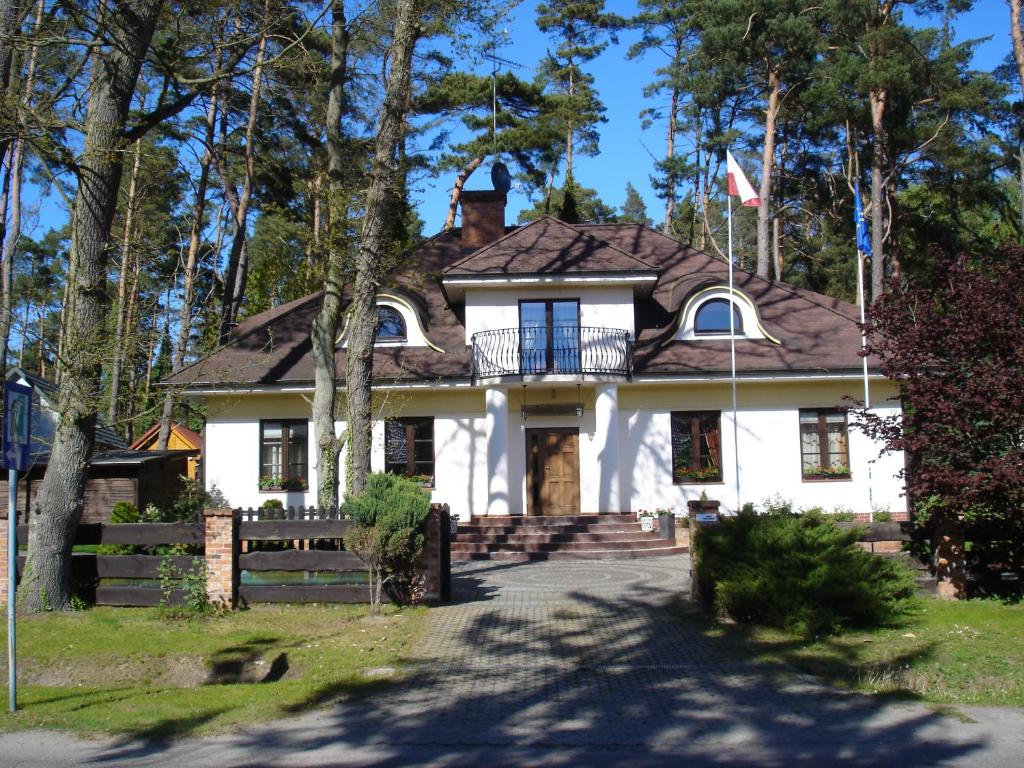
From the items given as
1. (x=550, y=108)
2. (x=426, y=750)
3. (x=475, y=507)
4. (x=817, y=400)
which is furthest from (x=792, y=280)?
(x=426, y=750)

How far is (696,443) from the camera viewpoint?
2175 centimetres

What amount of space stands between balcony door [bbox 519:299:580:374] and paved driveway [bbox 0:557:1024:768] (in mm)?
11830

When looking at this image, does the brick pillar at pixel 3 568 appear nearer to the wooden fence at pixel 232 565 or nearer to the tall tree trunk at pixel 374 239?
the wooden fence at pixel 232 565

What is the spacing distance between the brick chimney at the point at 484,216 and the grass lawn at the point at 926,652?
16189mm

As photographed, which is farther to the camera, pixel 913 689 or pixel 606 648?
pixel 606 648

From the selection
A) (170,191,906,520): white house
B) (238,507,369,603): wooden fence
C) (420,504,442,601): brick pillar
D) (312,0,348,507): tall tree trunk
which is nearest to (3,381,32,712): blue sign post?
(238,507,369,603): wooden fence

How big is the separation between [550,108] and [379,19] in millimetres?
18382

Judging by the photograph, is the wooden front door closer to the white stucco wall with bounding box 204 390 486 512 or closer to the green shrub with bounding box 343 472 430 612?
the white stucco wall with bounding box 204 390 486 512

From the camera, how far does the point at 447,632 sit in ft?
33.5

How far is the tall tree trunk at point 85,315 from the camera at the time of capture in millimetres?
10758

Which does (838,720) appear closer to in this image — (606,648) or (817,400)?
(606,648)

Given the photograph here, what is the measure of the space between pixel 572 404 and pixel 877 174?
1349 cm

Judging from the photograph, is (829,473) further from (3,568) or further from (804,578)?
(3,568)

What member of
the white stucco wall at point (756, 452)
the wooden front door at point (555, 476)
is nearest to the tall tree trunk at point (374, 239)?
the wooden front door at point (555, 476)
